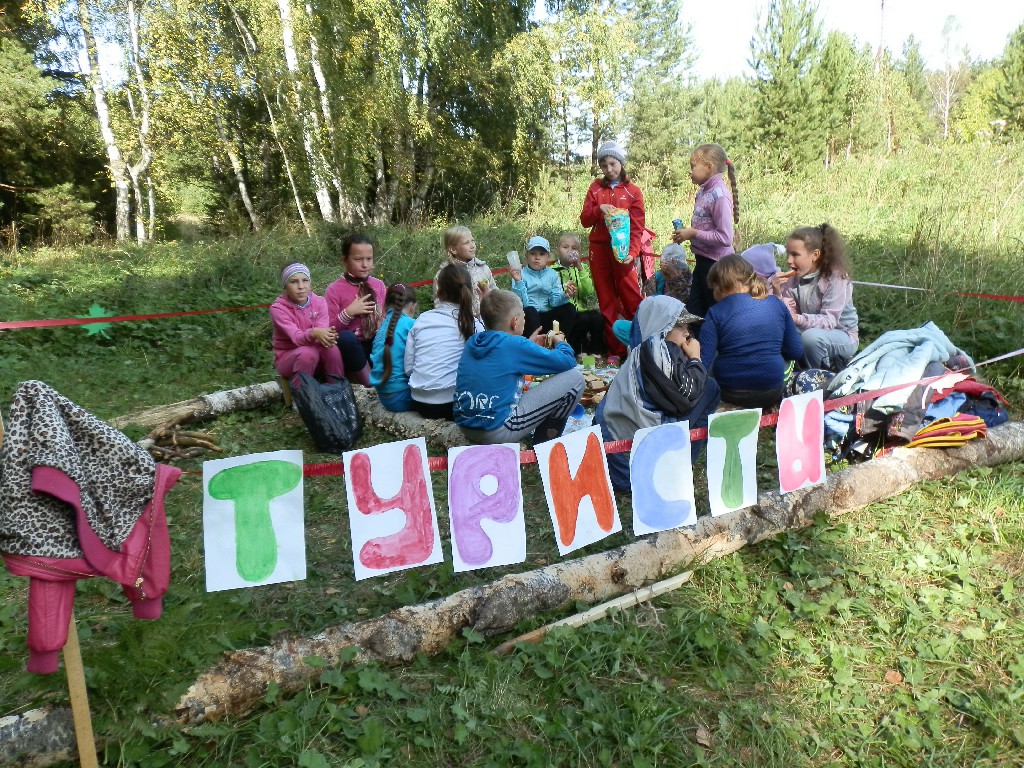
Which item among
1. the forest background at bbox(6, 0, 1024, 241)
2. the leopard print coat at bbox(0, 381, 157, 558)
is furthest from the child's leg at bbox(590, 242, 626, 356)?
the forest background at bbox(6, 0, 1024, 241)

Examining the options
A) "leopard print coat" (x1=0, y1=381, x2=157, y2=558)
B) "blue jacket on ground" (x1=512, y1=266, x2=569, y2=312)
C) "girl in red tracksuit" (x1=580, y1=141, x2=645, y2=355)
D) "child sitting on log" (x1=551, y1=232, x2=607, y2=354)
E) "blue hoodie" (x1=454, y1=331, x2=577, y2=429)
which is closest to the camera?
"leopard print coat" (x1=0, y1=381, x2=157, y2=558)

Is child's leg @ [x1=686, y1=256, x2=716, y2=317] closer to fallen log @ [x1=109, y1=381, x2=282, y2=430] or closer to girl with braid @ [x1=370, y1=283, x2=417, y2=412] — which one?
girl with braid @ [x1=370, y1=283, x2=417, y2=412]

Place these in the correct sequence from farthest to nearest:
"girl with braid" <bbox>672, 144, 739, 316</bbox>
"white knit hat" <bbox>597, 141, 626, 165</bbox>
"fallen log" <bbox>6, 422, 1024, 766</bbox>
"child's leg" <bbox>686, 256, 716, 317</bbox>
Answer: "white knit hat" <bbox>597, 141, 626, 165</bbox> → "child's leg" <bbox>686, 256, 716, 317</bbox> → "girl with braid" <bbox>672, 144, 739, 316</bbox> → "fallen log" <bbox>6, 422, 1024, 766</bbox>

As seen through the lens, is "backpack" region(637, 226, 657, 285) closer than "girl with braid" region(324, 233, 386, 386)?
No

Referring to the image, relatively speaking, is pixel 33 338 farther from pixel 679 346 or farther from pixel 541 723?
pixel 541 723

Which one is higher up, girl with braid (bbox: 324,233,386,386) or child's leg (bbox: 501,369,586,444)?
girl with braid (bbox: 324,233,386,386)

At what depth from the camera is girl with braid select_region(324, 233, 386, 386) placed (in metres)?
5.58

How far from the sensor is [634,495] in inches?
122

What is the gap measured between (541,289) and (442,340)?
2362mm

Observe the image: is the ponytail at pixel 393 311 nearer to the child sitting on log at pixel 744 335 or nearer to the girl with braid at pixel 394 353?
the girl with braid at pixel 394 353

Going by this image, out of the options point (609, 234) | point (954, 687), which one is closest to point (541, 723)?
point (954, 687)

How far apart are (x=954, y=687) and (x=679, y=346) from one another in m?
2.12

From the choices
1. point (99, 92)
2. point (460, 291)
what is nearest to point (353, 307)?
point (460, 291)

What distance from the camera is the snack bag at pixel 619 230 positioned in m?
6.57
